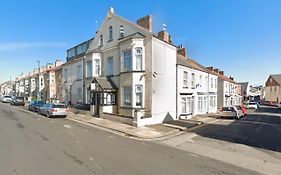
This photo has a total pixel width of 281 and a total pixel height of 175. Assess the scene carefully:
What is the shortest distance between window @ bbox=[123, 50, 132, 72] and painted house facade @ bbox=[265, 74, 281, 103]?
76333mm

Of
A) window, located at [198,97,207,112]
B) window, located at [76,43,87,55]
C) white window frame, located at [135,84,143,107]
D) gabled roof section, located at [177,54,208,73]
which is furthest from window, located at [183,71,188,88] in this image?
window, located at [76,43,87,55]

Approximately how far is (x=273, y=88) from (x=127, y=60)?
265ft

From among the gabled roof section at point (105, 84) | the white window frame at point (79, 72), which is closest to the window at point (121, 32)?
the gabled roof section at point (105, 84)

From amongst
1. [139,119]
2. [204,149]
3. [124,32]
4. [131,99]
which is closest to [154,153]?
[204,149]

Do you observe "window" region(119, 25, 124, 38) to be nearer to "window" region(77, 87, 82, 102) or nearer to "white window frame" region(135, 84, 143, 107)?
"white window frame" region(135, 84, 143, 107)

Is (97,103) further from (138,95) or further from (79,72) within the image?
(79,72)

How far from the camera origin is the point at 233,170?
25.0ft

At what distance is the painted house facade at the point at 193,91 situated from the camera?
2389cm

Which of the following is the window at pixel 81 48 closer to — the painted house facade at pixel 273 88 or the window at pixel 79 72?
the window at pixel 79 72

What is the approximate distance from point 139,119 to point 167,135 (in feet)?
10.2

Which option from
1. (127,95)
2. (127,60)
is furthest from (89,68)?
(127,95)

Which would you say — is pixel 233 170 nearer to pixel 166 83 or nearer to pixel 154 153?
pixel 154 153

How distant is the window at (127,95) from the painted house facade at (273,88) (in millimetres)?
76240

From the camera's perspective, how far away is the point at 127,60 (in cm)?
2020
